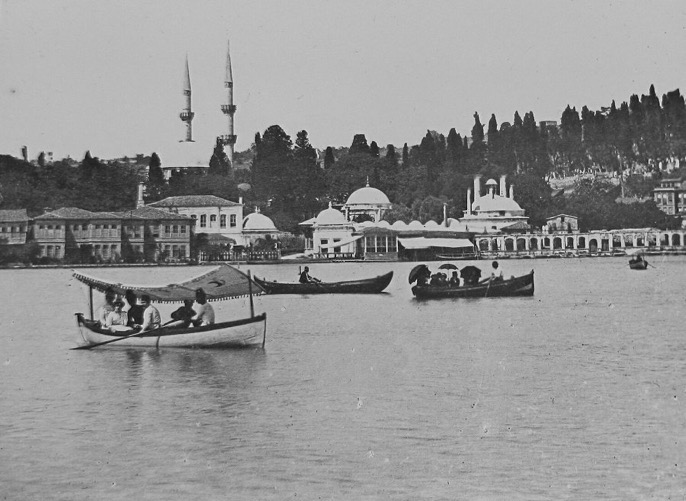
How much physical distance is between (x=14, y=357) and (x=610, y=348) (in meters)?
10.4

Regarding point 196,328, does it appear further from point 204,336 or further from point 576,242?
Result: point 576,242

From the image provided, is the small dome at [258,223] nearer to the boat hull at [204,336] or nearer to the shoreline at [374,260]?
the shoreline at [374,260]

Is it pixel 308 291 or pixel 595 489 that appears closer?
pixel 595 489

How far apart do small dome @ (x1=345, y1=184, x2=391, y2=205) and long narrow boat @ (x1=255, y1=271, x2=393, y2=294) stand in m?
51.3

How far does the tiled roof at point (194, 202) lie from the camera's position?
268ft

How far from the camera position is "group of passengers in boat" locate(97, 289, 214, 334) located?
19.8 metres

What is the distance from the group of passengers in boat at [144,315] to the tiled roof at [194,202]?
61101 millimetres

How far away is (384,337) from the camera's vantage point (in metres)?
24.6

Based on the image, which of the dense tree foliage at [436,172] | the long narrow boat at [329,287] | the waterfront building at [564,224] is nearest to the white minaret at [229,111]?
the dense tree foliage at [436,172]

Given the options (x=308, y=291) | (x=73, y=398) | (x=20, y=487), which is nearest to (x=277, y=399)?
(x=73, y=398)

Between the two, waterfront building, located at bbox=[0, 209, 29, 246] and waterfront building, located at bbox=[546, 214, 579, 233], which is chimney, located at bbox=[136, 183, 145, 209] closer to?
waterfront building, located at bbox=[0, 209, 29, 246]

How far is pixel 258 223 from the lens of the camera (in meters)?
81.4

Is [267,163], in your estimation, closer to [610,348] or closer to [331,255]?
[331,255]

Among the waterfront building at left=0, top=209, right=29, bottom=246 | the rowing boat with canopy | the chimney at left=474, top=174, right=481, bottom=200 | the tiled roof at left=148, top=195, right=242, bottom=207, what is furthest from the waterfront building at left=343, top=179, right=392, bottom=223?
the rowing boat with canopy
